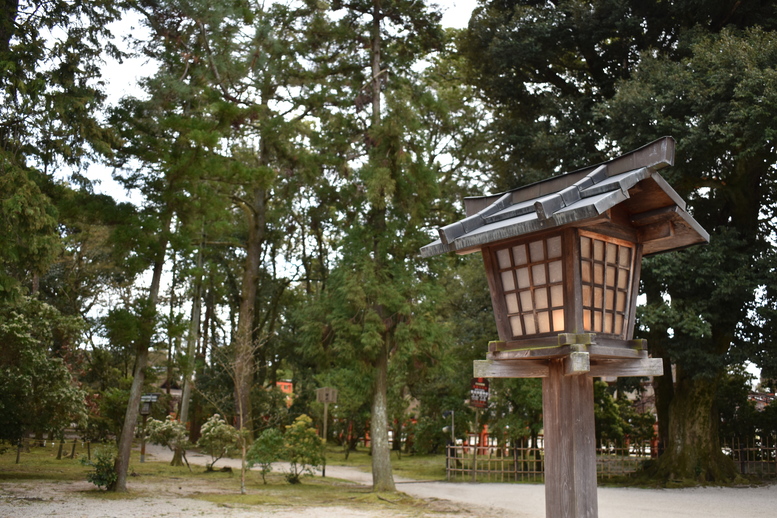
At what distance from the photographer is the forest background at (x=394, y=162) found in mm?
11828

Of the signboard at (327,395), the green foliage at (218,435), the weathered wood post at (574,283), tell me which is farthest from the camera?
the signboard at (327,395)

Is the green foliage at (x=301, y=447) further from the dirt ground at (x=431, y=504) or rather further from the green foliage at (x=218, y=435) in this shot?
the dirt ground at (x=431, y=504)

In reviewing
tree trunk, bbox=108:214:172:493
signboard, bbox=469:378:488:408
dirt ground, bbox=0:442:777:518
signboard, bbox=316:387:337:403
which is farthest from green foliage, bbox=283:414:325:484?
signboard, bbox=469:378:488:408

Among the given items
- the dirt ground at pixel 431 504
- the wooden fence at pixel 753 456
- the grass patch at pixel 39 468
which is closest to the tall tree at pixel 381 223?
the dirt ground at pixel 431 504

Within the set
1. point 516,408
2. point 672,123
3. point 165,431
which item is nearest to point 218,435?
point 165,431

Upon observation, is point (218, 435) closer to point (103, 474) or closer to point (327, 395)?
point (103, 474)

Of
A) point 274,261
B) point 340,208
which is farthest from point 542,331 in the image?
point 274,261

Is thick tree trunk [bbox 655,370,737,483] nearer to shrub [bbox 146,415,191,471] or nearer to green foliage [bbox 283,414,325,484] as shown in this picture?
green foliage [bbox 283,414,325,484]

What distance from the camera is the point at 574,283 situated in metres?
4.91

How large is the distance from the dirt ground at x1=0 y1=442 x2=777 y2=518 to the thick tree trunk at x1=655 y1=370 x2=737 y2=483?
0.74 m

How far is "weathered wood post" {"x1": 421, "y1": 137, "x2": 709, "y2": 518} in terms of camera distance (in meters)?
4.92

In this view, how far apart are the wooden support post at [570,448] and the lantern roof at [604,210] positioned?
1208 millimetres

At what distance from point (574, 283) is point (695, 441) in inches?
500

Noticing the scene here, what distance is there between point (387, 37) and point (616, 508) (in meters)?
11.8
